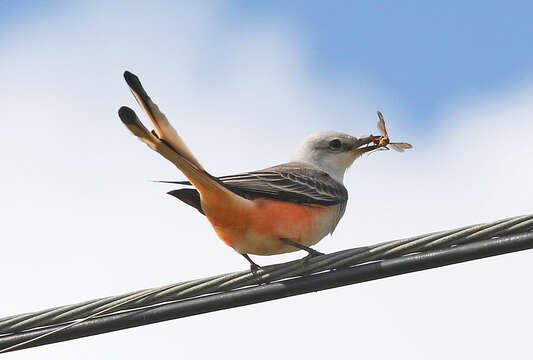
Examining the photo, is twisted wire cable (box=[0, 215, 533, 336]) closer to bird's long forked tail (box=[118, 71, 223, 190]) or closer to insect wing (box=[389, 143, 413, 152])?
bird's long forked tail (box=[118, 71, 223, 190])

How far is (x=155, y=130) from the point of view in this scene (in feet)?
19.0

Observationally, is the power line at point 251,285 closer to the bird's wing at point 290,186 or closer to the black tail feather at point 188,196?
the bird's wing at point 290,186

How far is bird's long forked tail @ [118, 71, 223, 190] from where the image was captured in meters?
5.64

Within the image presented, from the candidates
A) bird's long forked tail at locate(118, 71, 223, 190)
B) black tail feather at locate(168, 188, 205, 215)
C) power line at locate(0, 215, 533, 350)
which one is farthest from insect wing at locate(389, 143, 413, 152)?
power line at locate(0, 215, 533, 350)

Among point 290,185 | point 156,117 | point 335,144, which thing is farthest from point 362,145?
point 156,117

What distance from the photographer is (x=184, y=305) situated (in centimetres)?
520

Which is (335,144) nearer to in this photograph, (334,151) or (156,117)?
(334,151)

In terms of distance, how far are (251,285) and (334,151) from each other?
12.6 ft

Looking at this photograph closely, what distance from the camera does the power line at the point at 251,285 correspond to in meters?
4.92

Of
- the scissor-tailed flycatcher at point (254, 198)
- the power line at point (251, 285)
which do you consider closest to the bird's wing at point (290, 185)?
the scissor-tailed flycatcher at point (254, 198)

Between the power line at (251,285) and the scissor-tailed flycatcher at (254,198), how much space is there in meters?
1.10

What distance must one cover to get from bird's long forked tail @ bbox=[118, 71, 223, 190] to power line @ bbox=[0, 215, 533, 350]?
1056 millimetres

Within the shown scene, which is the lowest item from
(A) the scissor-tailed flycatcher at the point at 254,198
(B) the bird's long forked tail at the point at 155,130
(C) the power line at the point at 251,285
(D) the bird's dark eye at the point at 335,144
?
(C) the power line at the point at 251,285

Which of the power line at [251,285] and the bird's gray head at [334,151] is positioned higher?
the bird's gray head at [334,151]
